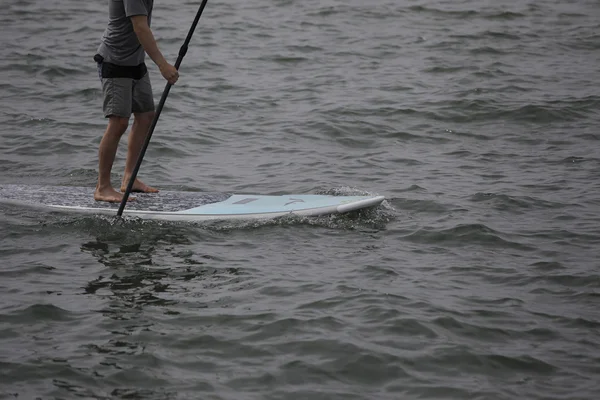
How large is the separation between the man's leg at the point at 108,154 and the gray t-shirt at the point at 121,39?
0.47m

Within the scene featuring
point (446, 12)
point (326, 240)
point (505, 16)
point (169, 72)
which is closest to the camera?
point (169, 72)

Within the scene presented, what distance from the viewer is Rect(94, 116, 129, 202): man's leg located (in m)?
6.68

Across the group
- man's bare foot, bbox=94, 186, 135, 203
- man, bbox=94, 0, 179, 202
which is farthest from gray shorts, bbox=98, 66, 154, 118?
man's bare foot, bbox=94, 186, 135, 203

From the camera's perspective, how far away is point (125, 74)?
21.5 ft

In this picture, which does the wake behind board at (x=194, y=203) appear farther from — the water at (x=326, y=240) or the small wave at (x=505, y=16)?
the small wave at (x=505, y=16)

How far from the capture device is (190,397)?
169 inches

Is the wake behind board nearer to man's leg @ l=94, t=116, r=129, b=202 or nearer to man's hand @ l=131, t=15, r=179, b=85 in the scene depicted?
man's leg @ l=94, t=116, r=129, b=202

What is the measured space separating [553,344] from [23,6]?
45.7 ft

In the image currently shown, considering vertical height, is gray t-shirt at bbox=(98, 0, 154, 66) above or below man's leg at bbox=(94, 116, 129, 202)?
above

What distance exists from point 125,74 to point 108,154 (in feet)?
2.17

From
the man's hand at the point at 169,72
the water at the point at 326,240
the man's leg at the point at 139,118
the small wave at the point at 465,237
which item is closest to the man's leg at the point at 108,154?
the man's leg at the point at 139,118

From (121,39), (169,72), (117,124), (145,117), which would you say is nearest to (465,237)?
(169,72)

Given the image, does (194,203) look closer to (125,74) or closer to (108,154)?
(108,154)

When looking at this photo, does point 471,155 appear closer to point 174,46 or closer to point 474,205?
point 474,205
